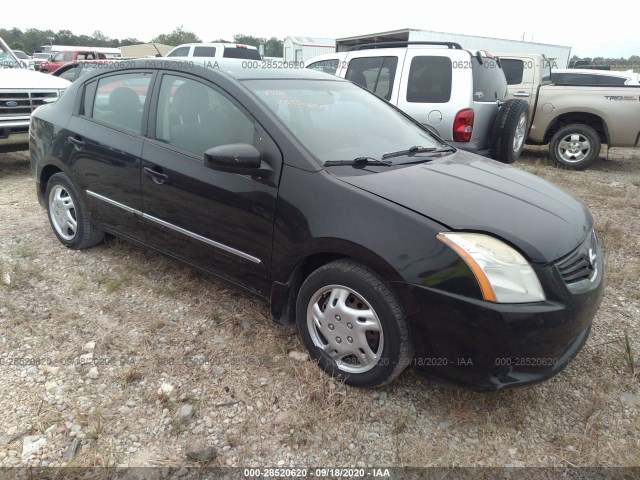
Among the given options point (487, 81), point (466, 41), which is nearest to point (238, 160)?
point (487, 81)

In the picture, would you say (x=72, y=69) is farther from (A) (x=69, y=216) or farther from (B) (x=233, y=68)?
(B) (x=233, y=68)

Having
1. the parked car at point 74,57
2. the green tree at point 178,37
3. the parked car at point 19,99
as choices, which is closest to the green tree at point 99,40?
the green tree at point 178,37

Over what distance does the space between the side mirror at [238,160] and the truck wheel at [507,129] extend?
416 centimetres

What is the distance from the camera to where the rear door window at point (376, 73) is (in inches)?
239

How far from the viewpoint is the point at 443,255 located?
200 cm

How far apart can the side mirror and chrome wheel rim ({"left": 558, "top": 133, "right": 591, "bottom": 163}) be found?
23.1 ft

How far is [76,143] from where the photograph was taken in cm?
354

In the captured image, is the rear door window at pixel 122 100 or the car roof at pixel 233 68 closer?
the car roof at pixel 233 68

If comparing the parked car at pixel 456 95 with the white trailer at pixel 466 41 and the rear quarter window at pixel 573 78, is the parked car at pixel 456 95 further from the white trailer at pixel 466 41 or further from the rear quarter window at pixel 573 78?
the rear quarter window at pixel 573 78

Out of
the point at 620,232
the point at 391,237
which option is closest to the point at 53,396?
the point at 391,237

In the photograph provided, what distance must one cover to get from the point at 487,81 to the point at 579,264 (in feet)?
14.0

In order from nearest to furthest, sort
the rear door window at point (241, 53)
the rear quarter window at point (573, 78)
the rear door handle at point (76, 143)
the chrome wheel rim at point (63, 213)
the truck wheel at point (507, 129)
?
the rear door handle at point (76, 143) < the chrome wheel rim at point (63, 213) < the truck wheel at point (507, 129) < the rear quarter window at point (573, 78) < the rear door window at point (241, 53)

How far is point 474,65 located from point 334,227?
4413 mm

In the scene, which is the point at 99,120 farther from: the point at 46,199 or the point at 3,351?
the point at 3,351
